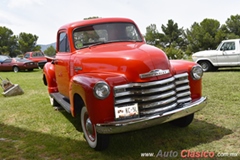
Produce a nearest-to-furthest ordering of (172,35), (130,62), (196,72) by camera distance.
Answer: (130,62)
(196,72)
(172,35)

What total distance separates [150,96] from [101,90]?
68 centimetres

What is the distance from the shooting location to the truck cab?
11734 mm

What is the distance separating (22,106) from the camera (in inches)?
273

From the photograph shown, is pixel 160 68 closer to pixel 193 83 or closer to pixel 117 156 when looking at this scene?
pixel 193 83

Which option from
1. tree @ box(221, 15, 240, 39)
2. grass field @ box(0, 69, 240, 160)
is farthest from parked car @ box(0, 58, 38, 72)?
tree @ box(221, 15, 240, 39)

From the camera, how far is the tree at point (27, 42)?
5625 cm

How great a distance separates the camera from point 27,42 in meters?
57.6

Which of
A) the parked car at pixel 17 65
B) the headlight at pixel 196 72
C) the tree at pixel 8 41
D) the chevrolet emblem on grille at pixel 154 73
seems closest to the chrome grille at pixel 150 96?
the chevrolet emblem on grille at pixel 154 73

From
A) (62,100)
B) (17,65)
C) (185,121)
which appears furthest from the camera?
(17,65)

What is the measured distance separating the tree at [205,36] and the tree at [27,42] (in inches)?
1320

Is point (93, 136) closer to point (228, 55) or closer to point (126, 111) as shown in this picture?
point (126, 111)

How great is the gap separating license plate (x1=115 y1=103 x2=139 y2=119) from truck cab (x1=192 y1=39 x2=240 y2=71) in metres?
9.97

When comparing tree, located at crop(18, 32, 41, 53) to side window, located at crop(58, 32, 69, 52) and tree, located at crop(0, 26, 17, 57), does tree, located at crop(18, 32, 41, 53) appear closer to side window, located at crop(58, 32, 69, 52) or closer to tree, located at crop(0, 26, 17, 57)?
tree, located at crop(0, 26, 17, 57)

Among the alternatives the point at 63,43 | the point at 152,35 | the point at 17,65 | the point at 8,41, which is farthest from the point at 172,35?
the point at 63,43
